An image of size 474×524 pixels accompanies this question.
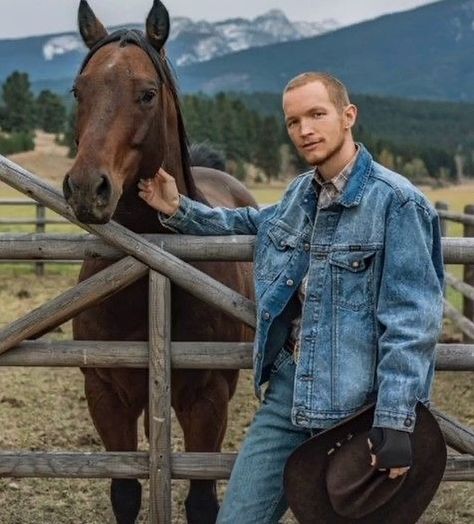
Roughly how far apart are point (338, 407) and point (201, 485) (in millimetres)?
1711

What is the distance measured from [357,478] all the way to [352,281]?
56 centimetres

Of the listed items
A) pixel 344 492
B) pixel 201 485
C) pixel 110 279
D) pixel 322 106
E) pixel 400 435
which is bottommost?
pixel 201 485

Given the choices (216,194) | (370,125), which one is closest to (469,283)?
(216,194)

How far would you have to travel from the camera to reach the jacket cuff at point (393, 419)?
7.64 ft

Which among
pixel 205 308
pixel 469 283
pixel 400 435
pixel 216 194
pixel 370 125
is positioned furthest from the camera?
pixel 370 125

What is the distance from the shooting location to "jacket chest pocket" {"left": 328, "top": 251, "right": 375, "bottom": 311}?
248 cm

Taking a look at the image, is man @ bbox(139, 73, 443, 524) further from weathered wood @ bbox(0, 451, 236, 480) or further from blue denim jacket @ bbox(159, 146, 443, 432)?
weathered wood @ bbox(0, 451, 236, 480)

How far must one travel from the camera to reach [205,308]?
361 cm

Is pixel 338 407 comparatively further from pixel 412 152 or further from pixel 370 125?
pixel 370 125

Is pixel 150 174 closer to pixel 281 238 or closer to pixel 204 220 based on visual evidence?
pixel 204 220

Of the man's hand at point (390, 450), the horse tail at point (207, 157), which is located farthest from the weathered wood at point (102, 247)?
the horse tail at point (207, 157)

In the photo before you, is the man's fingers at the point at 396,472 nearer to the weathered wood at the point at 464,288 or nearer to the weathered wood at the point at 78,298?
the weathered wood at the point at 78,298

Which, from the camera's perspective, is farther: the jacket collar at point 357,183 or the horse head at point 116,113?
the horse head at point 116,113

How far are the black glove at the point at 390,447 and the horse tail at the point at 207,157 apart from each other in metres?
4.48
